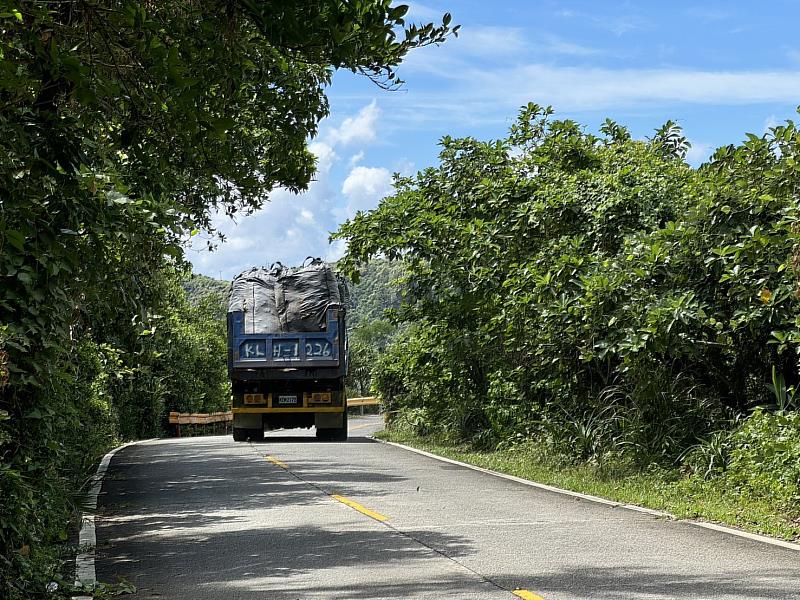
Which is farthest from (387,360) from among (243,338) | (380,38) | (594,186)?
(380,38)

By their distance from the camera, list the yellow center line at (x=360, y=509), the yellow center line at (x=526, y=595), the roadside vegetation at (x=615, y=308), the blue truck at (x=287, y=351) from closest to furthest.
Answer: the yellow center line at (x=526, y=595)
the yellow center line at (x=360, y=509)
the roadside vegetation at (x=615, y=308)
the blue truck at (x=287, y=351)

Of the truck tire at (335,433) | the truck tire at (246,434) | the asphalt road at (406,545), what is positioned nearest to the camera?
the asphalt road at (406,545)

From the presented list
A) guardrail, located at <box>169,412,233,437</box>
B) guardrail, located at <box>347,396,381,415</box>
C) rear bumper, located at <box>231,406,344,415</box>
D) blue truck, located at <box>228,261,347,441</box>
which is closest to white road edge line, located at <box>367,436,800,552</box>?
blue truck, located at <box>228,261,347,441</box>

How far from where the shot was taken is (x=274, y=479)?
1652 centimetres

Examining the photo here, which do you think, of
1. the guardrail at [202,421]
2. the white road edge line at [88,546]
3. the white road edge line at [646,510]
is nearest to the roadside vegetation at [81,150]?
the white road edge line at [88,546]

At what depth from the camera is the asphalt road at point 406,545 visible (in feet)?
26.0

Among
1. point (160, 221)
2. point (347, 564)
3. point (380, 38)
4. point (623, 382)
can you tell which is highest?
point (380, 38)

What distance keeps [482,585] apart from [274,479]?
901cm

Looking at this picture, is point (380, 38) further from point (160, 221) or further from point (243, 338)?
point (243, 338)

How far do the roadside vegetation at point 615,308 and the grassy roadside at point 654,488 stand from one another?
1.8 inches

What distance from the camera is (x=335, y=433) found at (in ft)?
91.0

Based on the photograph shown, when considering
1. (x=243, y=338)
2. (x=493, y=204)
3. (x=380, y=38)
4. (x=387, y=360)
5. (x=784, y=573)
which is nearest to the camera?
(x=380, y=38)

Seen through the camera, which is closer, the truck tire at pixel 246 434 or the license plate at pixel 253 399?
the license plate at pixel 253 399

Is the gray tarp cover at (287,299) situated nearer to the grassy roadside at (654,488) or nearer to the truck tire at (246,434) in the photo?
the truck tire at (246,434)
